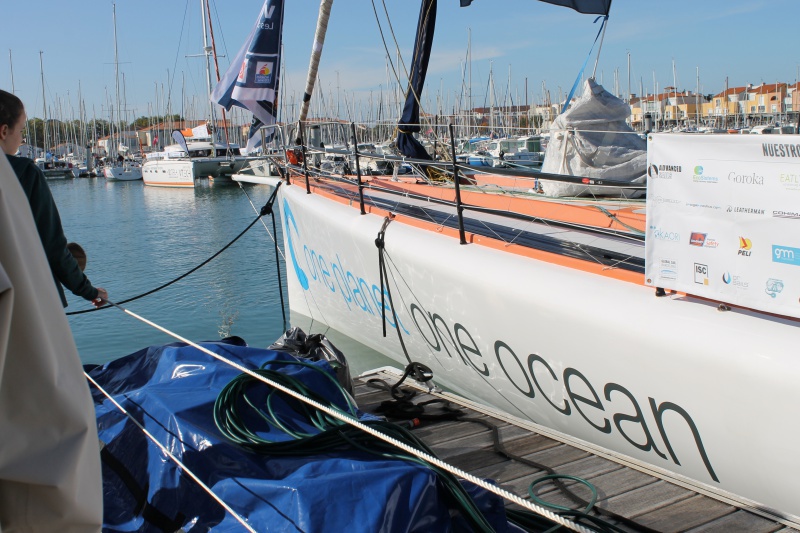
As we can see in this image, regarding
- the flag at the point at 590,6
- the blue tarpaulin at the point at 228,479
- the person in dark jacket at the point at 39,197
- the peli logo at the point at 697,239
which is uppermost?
the flag at the point at 590,6

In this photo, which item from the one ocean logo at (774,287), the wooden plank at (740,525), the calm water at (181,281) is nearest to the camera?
the wooden plank at (740,525)

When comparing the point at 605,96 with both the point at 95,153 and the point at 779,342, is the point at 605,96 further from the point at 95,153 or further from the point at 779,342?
the point at 95,153

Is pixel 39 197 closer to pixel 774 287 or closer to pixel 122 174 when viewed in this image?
pixel 774 287

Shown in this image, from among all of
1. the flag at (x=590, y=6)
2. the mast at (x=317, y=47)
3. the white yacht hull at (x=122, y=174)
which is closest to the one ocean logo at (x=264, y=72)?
the mast at (x=317, y=47)

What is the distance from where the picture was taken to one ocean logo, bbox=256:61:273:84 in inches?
373

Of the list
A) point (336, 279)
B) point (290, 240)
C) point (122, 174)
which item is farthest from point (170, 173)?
point (336, 279)

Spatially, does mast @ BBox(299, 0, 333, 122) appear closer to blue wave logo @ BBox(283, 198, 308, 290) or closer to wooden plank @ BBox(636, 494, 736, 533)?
blue wave logo @ BBox(283, 198, 308, 290)

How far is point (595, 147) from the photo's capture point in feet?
19.7

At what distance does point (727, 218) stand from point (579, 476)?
1.42 metres

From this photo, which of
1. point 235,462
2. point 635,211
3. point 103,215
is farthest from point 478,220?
point 103,215

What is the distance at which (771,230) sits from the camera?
9.99ft

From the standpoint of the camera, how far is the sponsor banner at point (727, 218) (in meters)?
2.99

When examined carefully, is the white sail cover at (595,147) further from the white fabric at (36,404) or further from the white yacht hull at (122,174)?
the white yacht hull at (122,174)

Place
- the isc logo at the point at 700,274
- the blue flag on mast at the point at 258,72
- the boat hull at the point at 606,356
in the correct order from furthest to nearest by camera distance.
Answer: the blue flag on mast at the point at 258,72 → the isc logo at the point at 700,274 → the boat hull at the point at 606,356
